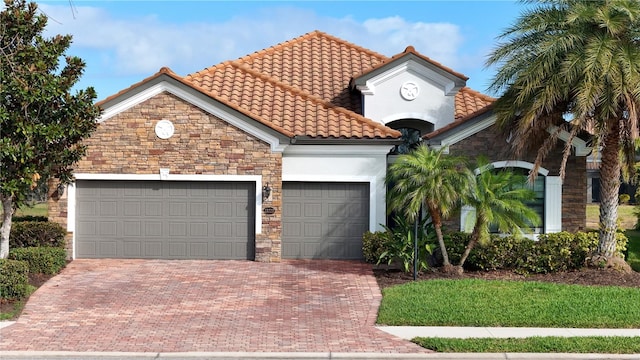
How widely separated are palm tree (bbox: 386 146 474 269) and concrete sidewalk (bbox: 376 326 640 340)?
4406 mm

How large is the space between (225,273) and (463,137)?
Result: 710 centimetres

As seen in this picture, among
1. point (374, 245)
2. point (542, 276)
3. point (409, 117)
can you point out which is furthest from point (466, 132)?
point (542, 276)

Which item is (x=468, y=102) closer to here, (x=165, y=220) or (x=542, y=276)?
(x=542, y=276)

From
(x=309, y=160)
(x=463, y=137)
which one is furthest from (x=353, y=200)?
(x=463, y=137)

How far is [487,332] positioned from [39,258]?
994cm

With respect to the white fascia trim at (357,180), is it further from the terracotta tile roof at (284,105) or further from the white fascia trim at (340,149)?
the terracotta tile roof at (284,105)

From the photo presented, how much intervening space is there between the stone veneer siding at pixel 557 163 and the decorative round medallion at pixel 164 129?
7.24m

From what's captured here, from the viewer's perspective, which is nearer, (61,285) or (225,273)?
(61,285)

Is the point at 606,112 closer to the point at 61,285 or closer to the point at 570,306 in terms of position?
the point at 570,306

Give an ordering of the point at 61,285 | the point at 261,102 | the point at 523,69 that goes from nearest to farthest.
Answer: the point at 61,285, the point at 523,69, the point at 261,102

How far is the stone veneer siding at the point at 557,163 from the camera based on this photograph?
1955 centimetres

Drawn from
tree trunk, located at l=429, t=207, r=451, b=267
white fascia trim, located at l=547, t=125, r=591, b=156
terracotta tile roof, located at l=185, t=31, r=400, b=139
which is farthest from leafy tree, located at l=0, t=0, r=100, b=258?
white fascia trim, located at l=547, t=125, r=591, b=156

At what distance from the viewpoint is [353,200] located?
64.5ft

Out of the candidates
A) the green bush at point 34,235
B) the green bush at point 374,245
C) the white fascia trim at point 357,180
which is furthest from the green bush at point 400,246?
the green bush at point 34,235
